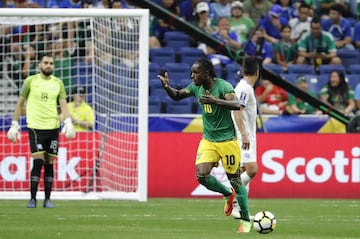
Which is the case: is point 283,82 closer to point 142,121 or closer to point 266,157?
point 266,157

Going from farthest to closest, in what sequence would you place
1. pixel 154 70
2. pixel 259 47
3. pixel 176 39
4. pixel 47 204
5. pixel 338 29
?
pixel 338 29 → pixel 176 39 → pixel 259 47 → pixel 154 70 → pixel 47 204

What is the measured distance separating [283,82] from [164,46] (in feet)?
10.5

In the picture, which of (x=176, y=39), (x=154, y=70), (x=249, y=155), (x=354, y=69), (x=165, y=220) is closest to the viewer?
(x=165, y=220)

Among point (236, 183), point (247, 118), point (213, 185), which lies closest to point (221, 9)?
point (247, 118)

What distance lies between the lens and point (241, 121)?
45.4 feet

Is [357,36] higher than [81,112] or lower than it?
higher

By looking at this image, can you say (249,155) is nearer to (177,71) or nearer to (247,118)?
(247,118)

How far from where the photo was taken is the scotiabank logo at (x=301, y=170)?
786 inches

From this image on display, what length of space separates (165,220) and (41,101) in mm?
3501

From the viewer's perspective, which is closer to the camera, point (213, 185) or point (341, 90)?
point (213, 185)

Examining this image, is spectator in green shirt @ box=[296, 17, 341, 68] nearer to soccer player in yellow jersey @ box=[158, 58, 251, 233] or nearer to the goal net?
the goal net

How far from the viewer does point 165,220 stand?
1428cm

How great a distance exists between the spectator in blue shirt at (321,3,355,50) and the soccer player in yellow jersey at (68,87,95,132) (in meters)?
7.67

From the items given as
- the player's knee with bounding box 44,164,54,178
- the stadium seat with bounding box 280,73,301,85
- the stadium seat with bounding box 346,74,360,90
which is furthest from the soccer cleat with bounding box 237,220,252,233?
the stadium seat with bounding box 346,74,360,90
